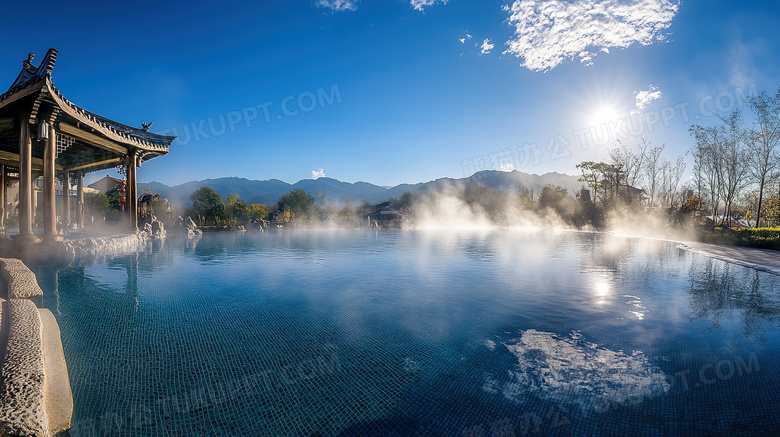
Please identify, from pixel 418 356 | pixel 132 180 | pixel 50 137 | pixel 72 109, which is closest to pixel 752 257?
pixel 418 356

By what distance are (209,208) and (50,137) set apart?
2364 cm

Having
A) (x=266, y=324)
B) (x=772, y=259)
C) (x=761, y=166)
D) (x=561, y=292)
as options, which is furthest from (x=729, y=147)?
(x=266, y=324)

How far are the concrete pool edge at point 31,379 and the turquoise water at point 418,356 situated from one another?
15 cm

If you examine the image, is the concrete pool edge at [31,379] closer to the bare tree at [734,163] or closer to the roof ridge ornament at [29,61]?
the roof ridge ornament at [29,61]

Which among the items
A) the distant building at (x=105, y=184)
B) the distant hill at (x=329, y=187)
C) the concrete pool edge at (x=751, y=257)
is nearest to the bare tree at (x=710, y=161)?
the concrete pool edge at (x=751, y=257)

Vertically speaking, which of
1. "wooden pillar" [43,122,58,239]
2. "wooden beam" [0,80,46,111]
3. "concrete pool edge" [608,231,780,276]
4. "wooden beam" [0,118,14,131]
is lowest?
"concrete pool edge" [608,231,780,276]

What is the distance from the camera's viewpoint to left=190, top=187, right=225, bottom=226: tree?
102 ft

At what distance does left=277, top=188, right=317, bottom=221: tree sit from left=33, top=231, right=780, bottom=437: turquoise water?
3293 cm

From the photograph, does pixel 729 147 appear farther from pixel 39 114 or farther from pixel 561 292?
pixel 39 114

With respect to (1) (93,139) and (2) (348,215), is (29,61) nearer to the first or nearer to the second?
(1) (93,139)

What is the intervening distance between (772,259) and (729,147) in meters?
14.6

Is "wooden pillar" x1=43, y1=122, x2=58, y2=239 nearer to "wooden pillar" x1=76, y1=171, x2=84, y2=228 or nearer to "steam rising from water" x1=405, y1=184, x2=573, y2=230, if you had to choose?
"wooden pillar" x1=76, y1=171, x2=84, y2=228

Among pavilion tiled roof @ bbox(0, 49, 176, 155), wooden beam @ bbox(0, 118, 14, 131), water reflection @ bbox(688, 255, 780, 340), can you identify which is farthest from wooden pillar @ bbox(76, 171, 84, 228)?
water reflection @ bbox(688, 255, 780, 340)

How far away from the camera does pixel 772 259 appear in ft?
32.6
